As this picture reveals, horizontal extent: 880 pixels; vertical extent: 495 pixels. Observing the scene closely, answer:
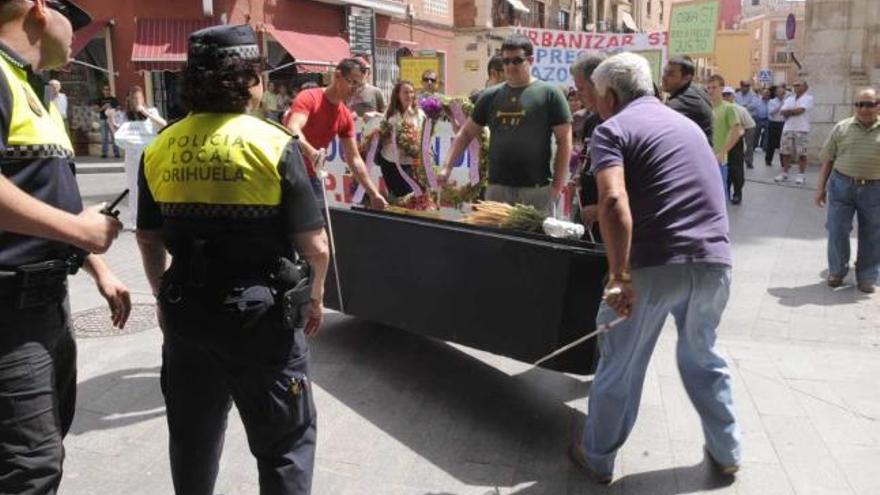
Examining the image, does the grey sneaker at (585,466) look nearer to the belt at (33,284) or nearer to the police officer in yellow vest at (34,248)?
the police officer in yellow vest at (34,248)

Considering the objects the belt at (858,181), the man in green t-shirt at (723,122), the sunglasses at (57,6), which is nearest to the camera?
the sunglasses at (57,6)

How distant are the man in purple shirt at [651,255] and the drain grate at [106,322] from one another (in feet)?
11.6

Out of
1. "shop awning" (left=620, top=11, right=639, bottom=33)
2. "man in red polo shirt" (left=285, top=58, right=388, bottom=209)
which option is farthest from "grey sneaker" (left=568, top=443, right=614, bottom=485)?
"shop awning" (left=620, top=11, right=639, bottom=33)

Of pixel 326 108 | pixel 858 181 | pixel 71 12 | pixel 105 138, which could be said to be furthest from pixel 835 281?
pixel 105 138

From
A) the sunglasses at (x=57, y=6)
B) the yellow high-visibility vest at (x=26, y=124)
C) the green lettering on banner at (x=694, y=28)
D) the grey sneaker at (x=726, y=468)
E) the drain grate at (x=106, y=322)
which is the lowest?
the grey sneaker at (x=726, y=468)

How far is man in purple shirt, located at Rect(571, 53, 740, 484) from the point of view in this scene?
10.3 ft

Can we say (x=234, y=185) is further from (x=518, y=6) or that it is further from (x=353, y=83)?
(x=518, y=6)

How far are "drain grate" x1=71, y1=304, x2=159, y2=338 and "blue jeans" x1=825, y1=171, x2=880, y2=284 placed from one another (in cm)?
588

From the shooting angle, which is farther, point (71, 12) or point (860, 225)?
point (860, 225)

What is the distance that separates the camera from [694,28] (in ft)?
45.4

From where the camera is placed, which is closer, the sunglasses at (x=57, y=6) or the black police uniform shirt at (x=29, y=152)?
the black police uniform shirt at (x=29, y=152)

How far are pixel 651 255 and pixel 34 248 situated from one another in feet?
7.54

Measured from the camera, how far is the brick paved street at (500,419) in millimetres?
3559

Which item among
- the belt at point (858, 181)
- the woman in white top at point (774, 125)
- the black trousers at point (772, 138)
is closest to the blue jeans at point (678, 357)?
the belt at point (858, 181)
